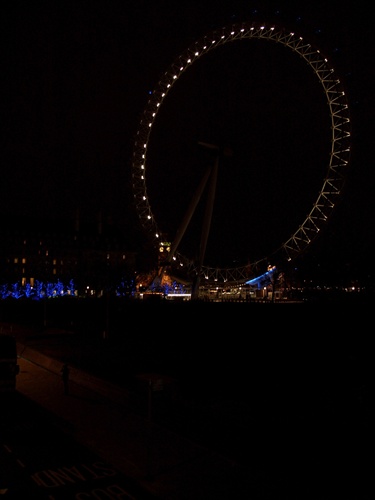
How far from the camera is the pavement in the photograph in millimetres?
8023

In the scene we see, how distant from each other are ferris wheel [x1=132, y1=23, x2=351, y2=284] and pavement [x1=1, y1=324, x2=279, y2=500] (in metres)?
24.0

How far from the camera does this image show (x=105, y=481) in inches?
334

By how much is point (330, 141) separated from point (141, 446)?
28.5 meters

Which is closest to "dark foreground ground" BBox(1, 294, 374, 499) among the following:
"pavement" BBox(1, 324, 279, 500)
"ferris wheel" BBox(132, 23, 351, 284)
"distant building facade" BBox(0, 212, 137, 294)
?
"pavement" BBox(1, 324, 279, 500)

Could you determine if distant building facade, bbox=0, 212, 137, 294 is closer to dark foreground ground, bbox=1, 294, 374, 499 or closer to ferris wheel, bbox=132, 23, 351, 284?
ferris wheel, bbox=132, 23, 351, 284

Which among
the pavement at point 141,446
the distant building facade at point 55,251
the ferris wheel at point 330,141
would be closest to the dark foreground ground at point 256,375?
the pavement at point 141,446

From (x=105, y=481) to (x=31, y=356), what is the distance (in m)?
14.8

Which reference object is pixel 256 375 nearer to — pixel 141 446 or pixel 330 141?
pixel 141 446

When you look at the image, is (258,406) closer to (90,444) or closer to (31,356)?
(90,444)

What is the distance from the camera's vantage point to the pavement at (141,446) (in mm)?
8023

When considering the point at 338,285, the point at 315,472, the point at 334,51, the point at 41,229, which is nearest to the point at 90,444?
the point at 315,472

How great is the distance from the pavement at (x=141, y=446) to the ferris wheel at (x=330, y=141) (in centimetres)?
2399

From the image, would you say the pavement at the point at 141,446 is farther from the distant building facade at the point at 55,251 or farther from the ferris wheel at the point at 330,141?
the distant building facade at the point at 55,251

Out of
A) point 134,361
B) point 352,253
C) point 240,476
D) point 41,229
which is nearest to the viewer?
point 240,476
